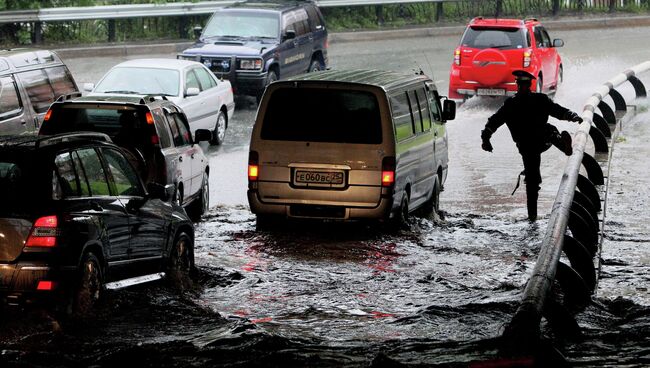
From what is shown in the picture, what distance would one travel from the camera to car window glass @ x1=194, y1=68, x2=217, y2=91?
2369cm

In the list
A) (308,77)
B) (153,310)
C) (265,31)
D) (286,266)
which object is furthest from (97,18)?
(153,310)

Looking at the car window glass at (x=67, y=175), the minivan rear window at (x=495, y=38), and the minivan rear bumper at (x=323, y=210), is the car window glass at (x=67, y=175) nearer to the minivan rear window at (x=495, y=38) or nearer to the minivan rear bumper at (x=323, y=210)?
the minivan rear bumper at (x=323, y=210)

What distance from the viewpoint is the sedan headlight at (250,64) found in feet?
89.3

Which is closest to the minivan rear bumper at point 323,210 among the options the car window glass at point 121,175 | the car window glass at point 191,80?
the car window glass at point 121,175

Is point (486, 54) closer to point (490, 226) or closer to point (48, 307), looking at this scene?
point (490, 226)

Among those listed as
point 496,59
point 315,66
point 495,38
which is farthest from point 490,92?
point 315,66

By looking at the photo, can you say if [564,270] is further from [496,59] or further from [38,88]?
[496,59]

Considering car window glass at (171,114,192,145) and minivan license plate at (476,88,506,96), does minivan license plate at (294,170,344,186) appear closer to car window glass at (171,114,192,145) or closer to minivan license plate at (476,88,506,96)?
car window glass at (171,114,192,145)

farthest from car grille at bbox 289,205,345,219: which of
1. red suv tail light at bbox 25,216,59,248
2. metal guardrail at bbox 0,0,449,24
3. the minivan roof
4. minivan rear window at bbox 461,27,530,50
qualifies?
metal guardrail at bbox 0,0,449,24

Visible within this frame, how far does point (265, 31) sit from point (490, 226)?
1323 cm

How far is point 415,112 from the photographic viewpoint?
16.4 meters

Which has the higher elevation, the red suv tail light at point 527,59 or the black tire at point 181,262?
the black tire at point 181,262

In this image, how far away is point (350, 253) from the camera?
14328 mm

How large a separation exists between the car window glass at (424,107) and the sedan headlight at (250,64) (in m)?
10.5
